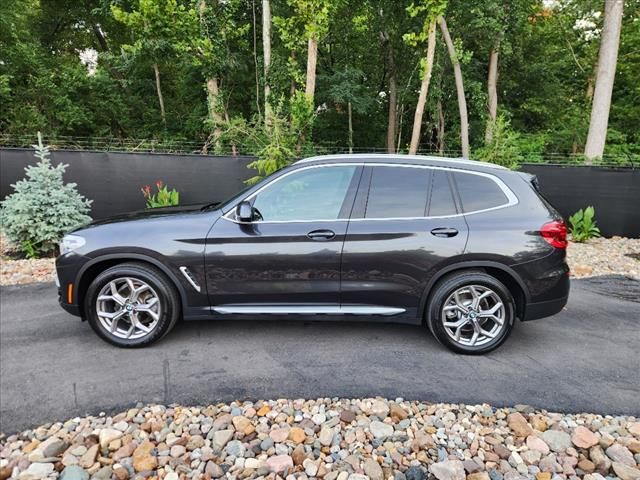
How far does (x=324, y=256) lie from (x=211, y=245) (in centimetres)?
94

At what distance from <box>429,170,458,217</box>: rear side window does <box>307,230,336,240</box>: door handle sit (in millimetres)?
848

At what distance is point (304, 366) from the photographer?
3.12 m

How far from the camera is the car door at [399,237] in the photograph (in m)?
3.19

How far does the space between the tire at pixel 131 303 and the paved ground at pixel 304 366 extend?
14 centimetres

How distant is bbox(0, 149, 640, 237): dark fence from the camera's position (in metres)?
8.09

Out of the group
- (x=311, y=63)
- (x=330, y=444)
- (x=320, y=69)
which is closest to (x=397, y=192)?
(x=330, y=444)

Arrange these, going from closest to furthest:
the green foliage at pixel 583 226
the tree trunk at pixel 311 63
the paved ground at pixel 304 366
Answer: the paved ground at pixel 304 366 < the green foliage at pixel 583 226 < the tree trunk at pixel 311 63

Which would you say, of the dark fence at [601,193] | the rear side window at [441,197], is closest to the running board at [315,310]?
the rear side window at [441,197]

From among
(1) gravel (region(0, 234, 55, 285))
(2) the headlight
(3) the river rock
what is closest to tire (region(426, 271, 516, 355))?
(3) the river rock

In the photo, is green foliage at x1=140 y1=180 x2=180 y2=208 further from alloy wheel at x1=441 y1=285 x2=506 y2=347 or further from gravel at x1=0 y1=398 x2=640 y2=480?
alloy wheel at x1=441 y1=285 x2=506 y2=347

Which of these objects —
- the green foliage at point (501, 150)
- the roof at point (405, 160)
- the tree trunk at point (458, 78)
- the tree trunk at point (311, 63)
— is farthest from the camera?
the tree trunk at point (458, 78)

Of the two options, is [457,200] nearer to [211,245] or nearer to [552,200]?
[211,245]

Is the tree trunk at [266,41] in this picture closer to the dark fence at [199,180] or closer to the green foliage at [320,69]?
the green foliage at [320,69]

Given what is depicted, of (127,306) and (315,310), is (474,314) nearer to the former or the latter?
(315,310)
